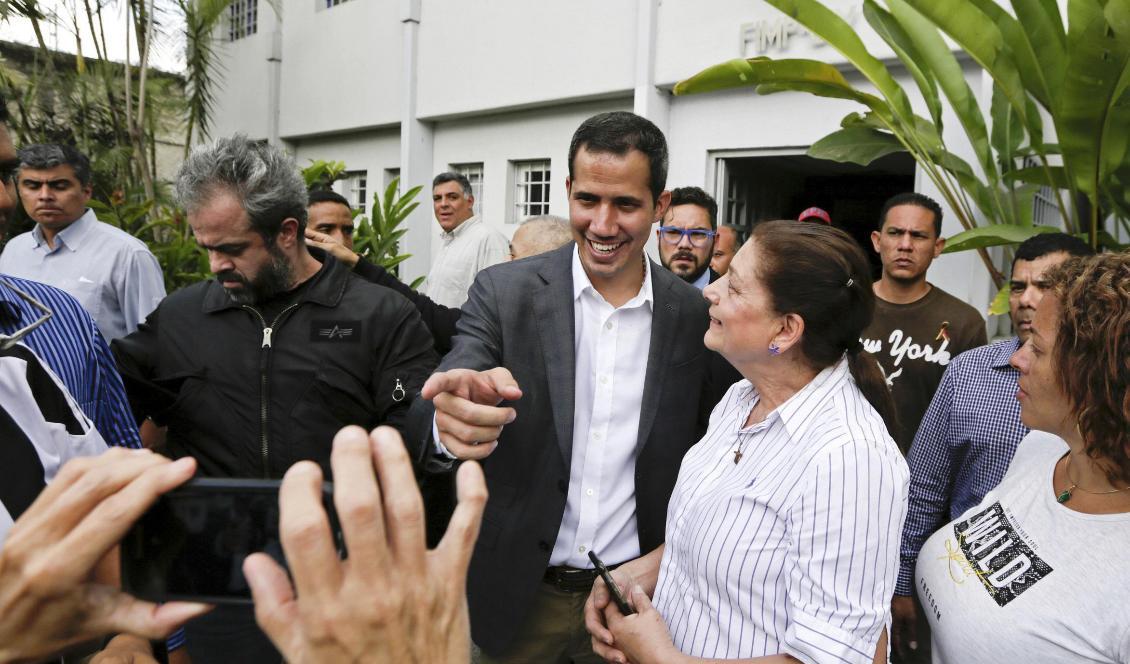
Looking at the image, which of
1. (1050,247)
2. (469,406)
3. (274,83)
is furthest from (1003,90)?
(274,83)

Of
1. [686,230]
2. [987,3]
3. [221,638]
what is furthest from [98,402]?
[987,3]

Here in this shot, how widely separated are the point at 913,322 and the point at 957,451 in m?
1.25

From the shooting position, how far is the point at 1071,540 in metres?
1.57

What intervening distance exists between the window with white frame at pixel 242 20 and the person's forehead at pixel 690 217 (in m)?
10.9

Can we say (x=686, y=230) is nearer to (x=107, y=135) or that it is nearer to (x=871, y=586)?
(x=871, y=586)

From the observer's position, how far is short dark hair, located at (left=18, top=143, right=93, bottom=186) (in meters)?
4.18

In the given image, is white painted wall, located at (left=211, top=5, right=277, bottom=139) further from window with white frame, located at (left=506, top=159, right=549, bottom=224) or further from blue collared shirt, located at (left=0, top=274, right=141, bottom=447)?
blue collared shirt, located at (left=0, top=274, right=141, bottom=447)

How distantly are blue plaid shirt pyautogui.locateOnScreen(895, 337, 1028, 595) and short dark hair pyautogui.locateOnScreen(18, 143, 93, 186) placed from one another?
4.60 m

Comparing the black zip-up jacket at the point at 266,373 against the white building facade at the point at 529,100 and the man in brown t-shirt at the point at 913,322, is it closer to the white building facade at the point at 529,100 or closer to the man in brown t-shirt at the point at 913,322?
the man in brown t-shirt at the point at 913,322

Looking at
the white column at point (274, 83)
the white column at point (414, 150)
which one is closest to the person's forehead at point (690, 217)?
the white column at point (414, 150)

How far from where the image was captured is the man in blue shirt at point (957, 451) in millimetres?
2502

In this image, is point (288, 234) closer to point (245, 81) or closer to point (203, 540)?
point (203, 540)

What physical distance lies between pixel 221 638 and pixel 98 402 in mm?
893

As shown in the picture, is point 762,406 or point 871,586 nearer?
point 871,586
